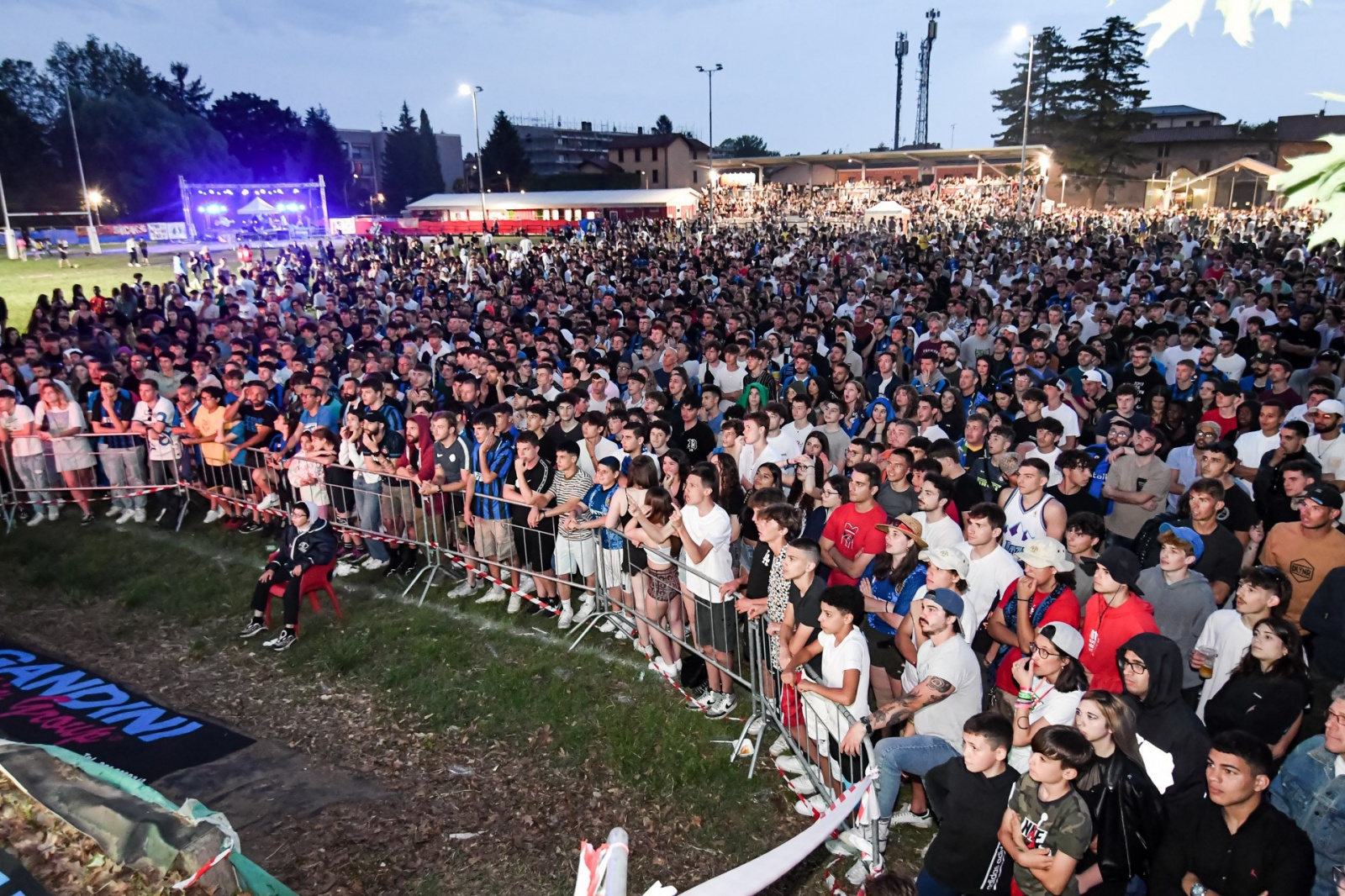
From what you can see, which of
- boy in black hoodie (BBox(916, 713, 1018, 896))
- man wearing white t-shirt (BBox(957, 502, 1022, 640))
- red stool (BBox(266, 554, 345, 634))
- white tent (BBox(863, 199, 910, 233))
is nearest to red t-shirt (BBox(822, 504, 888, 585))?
man wearing white t-shirt (BBox(957, 502, 1022, 640))

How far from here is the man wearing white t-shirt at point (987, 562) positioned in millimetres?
5137

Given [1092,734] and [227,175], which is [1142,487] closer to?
[1092,734]

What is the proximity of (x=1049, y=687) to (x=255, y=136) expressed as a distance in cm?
10547

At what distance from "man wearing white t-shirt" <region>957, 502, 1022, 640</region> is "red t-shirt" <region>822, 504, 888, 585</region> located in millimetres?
684

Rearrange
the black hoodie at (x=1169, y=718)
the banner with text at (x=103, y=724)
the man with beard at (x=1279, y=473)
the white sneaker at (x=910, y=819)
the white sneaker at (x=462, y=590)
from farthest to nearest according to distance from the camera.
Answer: the white sneaker at (x=462, y=590) < the man with beard at (x=1279, y=473) < the banner with text at (x=103, y=724) < the white sneaker at (x=910, y=819) < the black hoodie at (x=1169, y=718)

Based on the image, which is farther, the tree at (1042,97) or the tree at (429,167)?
the tree at (429,167)

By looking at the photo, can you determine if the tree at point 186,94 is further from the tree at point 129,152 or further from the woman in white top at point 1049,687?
the woman in white top at point 1049,687

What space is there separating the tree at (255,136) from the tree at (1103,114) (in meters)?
77.0

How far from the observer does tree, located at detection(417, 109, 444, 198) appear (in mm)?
103594

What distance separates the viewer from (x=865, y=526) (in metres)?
5.87

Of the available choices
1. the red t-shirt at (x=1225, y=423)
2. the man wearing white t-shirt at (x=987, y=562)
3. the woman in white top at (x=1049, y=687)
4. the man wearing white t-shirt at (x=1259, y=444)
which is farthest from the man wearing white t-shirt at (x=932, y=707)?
the red t-shirt at (x=1225, y=423)

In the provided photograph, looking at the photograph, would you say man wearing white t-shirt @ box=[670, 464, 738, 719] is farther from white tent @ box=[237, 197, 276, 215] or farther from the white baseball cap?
white tent @ box=[237, 197, 276, 215]

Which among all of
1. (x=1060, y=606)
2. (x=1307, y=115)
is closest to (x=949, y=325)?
(x=1060, y=606)

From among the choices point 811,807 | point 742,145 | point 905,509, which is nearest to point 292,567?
point 811,807
